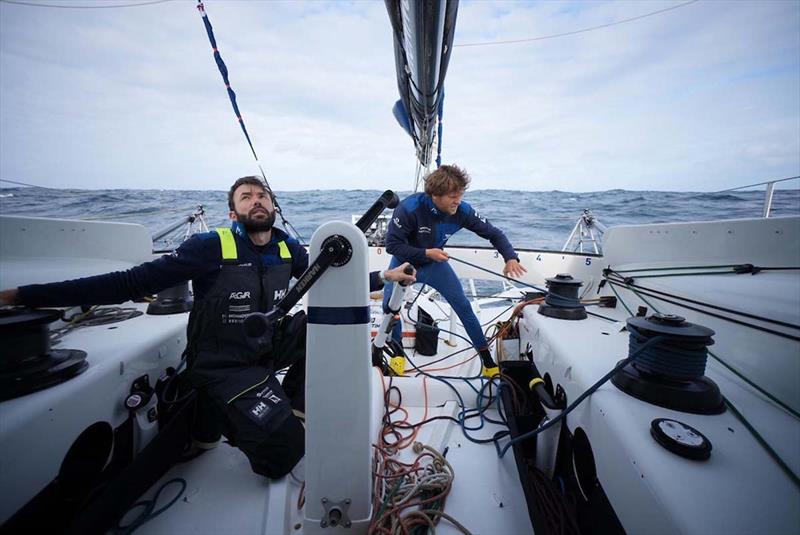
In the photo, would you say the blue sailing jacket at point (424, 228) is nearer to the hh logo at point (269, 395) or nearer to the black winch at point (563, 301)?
the black winch at point (563, 301)

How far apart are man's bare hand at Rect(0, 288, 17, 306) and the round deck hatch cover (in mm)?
2171

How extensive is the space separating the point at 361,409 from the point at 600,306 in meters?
2.26

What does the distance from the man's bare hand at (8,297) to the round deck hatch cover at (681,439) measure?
2.17m

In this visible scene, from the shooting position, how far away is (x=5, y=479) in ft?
2.89

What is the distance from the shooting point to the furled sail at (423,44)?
154 cm

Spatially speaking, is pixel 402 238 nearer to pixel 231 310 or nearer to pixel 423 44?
pixel 423 44

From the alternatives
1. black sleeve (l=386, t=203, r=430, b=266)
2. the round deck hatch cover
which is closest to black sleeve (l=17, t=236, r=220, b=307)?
black sleeve (l=386, t=203, r=430, b=266)

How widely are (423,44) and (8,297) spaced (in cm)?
212

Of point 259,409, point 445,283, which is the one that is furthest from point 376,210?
point 445,283

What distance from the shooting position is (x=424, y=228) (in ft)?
8.78

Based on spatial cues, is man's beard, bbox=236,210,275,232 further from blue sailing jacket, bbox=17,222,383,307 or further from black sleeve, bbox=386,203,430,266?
black sleeve, bbox=386,203,430,266

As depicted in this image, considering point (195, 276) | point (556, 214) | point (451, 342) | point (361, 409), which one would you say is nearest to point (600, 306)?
point (451, 342)

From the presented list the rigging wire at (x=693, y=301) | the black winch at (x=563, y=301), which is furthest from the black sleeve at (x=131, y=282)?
the rigging wire at (x=693, y=301)

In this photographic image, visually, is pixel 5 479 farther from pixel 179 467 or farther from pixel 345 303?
pixel 345 303
